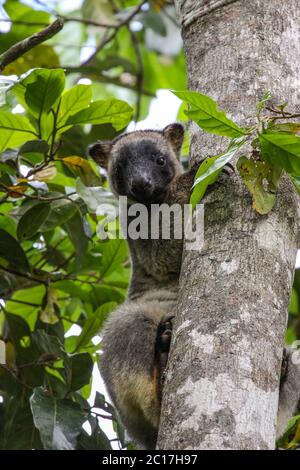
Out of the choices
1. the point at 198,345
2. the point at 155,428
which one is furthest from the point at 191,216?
the point at 155,428

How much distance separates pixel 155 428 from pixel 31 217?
185 centimetres

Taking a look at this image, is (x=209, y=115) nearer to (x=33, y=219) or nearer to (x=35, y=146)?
(x=35, y=146)

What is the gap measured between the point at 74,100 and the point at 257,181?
6.59 feet

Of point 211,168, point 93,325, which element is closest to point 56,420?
point 93,325

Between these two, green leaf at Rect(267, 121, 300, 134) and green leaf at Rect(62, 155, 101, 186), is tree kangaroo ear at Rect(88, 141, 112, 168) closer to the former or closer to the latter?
green leaf at Rect(62, 155, 101, 186)

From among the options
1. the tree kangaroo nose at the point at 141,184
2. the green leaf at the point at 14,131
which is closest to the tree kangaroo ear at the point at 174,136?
the tree kangaroo nose at the point at 141,184

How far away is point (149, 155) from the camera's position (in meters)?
7.11

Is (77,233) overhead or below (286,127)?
below

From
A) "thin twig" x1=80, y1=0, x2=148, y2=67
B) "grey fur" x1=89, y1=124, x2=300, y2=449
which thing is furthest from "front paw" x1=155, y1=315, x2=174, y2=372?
"thin twig" x1=80, y1=0, x2=148, y2=67

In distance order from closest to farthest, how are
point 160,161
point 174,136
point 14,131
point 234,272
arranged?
point 234,272 → point 14,131 → point 160,161 → point 174,136

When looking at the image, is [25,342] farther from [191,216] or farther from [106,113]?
[191,216]

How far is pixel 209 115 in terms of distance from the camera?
3988 mm

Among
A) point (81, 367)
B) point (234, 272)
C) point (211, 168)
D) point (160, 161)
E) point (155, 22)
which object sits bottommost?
point (81, 367)
